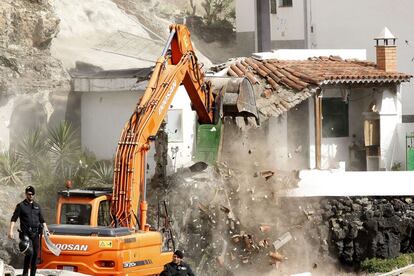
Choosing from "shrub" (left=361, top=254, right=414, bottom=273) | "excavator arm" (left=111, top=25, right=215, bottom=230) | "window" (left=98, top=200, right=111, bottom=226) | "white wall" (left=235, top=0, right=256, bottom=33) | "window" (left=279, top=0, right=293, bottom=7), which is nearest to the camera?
"window" (left=98, top=200, right=111, bottom=226)

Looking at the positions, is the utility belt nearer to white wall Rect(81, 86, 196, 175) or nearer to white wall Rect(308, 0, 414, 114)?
white wall Rect(81, 86, 196, 175)

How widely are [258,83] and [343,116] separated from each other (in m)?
5.12

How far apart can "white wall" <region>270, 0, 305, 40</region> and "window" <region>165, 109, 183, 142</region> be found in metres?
13.2

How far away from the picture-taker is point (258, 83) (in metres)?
36.6

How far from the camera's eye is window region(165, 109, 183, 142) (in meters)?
35.4

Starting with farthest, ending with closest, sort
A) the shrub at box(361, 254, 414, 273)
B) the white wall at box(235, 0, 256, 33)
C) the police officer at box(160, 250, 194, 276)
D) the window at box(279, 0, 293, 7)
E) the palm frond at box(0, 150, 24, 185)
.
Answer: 1. the white wall at box(235, 0, 256, 33)
2. the window at box(279, 0, 293, 7)
3. the palm frond at box(0, 150, 24, 185)
4. the shrub at box(361, 254, 414, 273)
5. the police officer at box(160, 250, 194, 276)

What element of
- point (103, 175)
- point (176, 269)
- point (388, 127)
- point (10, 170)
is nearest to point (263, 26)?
point (388, 127)

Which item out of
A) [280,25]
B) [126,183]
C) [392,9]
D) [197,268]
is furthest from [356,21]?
[126,183]

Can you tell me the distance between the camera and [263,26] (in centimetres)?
4728

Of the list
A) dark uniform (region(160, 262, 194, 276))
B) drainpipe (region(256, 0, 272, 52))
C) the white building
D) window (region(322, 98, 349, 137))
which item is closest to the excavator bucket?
dark uniform (region(160, 262, 194, 276))

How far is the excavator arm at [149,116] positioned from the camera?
24422 millimetres

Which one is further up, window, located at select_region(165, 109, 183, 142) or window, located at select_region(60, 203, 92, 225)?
window, located at select_region(165, 109, 183, 142)

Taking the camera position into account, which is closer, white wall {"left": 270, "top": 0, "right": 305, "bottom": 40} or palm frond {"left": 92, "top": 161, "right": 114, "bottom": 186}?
palm frond {"left": 92, "top": 161, "right": 114, "bottom": 186}

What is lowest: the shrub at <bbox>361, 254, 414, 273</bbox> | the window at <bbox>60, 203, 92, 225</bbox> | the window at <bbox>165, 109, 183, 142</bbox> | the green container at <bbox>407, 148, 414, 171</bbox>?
the shrub at <bbox>361, 254, 414, 273</bbox>
